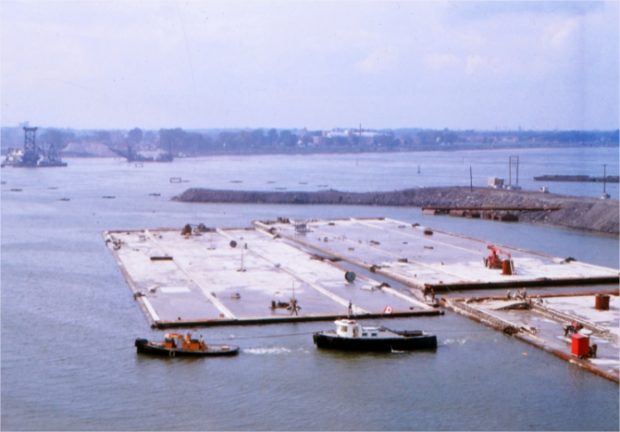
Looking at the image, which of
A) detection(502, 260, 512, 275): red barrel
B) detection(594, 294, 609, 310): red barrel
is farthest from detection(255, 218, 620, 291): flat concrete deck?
detection(594, 294, 609, 310): red barrel

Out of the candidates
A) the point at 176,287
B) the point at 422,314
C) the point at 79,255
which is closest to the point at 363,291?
the point at 422,314

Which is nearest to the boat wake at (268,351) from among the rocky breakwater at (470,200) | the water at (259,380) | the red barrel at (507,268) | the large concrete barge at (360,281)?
the water at (259,380)

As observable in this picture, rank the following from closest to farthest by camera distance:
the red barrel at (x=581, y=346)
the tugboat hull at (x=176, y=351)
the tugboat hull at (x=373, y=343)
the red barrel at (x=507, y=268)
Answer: the red barrel at (x=581, y=346) < the tugboat hull at (x=176, y=351) < the tugboat hull at (x=373, y=343) < the red barrel at (x=507, y=268)

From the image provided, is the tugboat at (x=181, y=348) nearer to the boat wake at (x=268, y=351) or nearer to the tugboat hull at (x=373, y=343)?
the boat wake at (x=268, y=351)

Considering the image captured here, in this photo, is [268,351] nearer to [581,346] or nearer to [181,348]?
[181,348]

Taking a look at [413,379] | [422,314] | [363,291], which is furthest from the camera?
[363,291]

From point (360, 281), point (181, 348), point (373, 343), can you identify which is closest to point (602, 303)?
point (373, 343)

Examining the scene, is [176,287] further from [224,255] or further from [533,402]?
[533,402]
